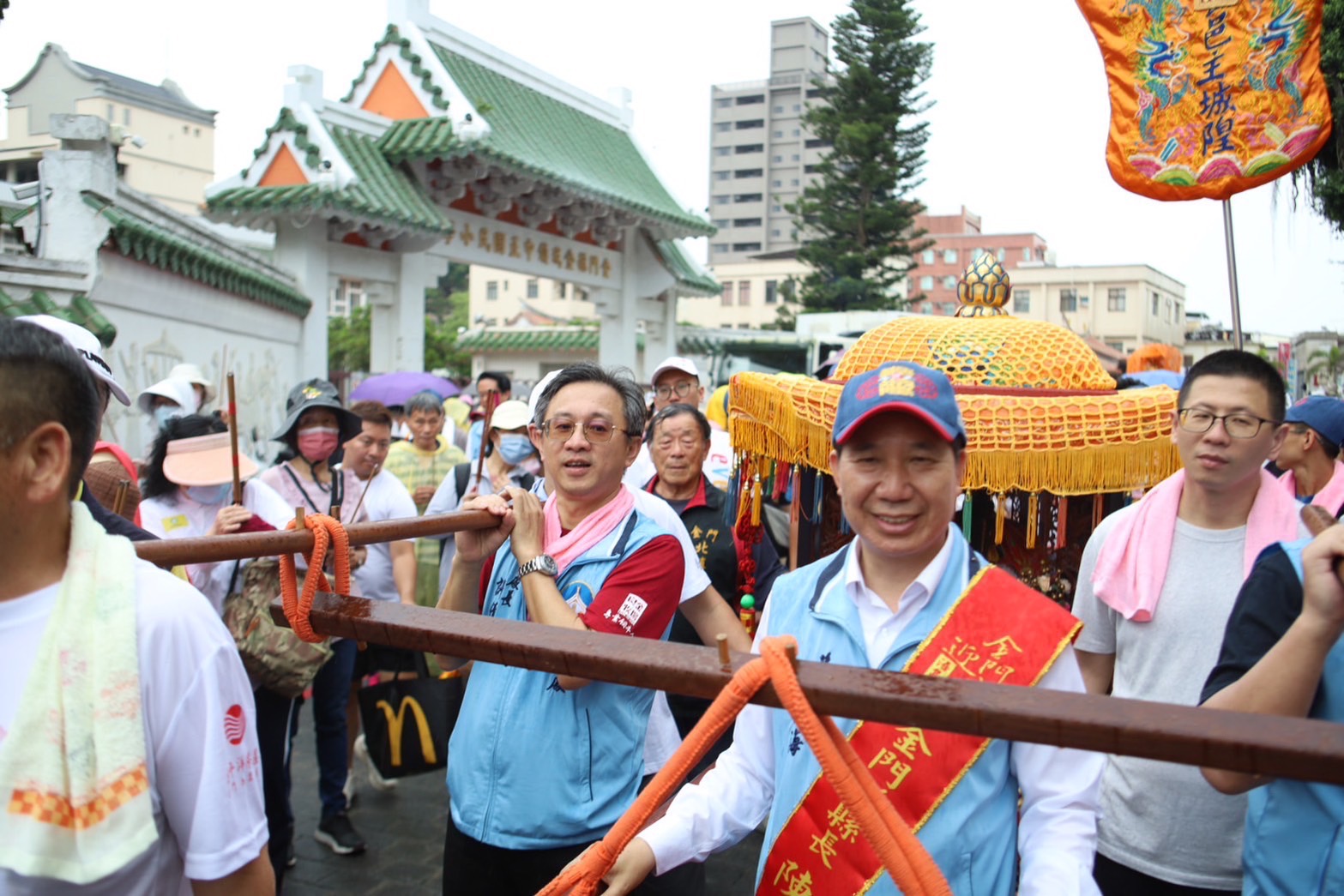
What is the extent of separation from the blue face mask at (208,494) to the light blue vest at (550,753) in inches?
62.9

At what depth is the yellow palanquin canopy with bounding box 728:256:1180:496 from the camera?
2.65m

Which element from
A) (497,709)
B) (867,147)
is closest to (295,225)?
(497,709)

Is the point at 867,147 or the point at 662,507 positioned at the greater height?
the point at 867,147

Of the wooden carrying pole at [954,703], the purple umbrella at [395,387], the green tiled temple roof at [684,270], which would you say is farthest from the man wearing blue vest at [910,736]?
the green tiled temple roof at [684,270]

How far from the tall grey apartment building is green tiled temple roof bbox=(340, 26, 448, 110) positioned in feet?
177

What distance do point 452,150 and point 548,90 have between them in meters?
4.35

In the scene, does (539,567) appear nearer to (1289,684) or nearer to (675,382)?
(1289,684)

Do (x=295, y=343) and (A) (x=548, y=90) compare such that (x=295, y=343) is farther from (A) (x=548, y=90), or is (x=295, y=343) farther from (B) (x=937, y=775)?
(B) (x=937, y=775)

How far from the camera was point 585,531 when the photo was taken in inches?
91.8

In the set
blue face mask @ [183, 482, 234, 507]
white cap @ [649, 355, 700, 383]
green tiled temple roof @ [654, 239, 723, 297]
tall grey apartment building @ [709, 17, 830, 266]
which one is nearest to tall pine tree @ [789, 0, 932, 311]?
green tiled temple roof @ [654, 239, 723, 297]

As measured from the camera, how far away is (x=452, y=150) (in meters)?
10.7

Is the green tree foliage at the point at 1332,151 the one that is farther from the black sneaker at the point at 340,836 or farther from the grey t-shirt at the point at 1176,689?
the black sneaker at the point at 340,836

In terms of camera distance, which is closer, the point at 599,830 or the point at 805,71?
the point at 599,830

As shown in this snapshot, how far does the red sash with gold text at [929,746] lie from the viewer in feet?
5.00
